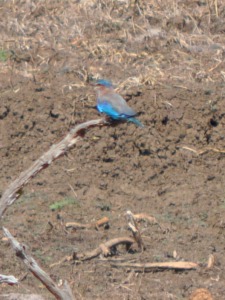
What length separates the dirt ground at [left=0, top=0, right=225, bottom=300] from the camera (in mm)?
7184

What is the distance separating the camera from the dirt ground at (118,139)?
718 cm

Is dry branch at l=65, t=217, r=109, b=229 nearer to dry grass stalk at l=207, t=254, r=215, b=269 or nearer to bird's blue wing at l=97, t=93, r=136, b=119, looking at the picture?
bird's blue wing at l=97, t=93, r=136, b=119

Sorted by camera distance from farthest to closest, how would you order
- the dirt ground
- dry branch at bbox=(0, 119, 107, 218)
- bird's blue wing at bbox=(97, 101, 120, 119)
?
1. the dirt ground
2. bird's blue wing at bbox=(97, 101, 120, 119)
3. dry branch at bbox=(0, 119, 107, 218)

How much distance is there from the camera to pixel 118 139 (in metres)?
9.03

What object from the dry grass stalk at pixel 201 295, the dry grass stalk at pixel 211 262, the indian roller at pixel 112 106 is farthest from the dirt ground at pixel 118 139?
the indian roller at pixel 112 106

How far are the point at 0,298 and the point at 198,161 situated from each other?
3.45 meters

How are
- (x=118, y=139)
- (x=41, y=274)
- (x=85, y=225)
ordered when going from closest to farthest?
(x=41, y=274) < (x=85, y=225) < (x=118, y=139)

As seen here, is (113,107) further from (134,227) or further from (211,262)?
(211,262)

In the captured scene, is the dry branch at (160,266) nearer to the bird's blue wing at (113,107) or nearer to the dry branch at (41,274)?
the bird's blue wing at (113,107)

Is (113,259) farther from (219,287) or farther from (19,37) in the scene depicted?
(19,37)

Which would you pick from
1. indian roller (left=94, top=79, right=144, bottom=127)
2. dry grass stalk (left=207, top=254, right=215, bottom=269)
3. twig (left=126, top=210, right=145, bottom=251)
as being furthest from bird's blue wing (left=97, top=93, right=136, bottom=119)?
dry grass stalk (left=207, top=254, right=215, bottom=269)

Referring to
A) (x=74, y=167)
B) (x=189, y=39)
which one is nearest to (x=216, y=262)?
(x=74, y=167)

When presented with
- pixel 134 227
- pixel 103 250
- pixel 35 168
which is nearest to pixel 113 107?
pixel 134 227

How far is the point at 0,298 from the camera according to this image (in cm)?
591
